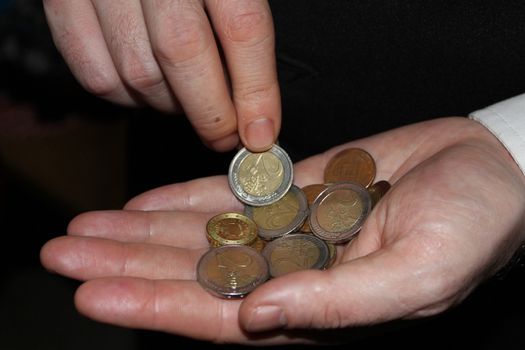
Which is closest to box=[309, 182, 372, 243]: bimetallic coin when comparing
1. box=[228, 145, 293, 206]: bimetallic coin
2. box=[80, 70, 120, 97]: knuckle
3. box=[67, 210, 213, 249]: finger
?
box=[228, 145, 293, 206]: bimetallic coin

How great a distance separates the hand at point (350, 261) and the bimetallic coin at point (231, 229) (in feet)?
0.18

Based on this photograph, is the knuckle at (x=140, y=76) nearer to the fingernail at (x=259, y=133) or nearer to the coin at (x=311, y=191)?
the fingernail at (x=259, y=133)

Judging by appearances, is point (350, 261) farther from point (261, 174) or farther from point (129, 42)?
point (129, 42)

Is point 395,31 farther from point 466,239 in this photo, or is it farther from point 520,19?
point 466,239

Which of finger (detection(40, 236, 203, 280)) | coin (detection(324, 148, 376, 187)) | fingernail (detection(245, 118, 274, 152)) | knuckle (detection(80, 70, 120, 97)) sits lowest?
coin (detection(324, 148, 376, 187))

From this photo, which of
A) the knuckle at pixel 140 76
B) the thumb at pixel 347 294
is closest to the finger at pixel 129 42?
the knuckle at pixel 140 76

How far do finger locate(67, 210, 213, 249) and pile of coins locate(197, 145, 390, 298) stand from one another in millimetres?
63

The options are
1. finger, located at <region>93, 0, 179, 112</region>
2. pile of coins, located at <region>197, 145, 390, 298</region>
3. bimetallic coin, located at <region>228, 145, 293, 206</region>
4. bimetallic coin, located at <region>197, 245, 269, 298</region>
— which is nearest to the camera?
bimetallic coin, located at <region>197, 245, 269, 298</region>

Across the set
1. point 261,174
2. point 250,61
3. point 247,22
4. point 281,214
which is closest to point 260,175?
point 261,174

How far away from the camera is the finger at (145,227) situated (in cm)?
187

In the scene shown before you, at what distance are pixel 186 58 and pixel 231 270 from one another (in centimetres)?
59

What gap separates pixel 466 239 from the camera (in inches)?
60.9

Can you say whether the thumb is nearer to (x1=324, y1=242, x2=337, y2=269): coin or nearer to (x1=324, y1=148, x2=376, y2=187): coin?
(x1=324, y1=242, x2=337, y2=269): coin

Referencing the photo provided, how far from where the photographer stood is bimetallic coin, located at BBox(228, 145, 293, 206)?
213 centimetres
